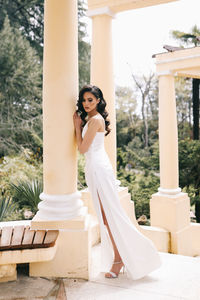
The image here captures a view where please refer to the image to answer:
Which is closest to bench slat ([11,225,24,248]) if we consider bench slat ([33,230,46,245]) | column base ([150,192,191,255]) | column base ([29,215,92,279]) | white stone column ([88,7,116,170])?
bench slat ([33,230,46,245])

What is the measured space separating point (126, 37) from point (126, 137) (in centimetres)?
1724

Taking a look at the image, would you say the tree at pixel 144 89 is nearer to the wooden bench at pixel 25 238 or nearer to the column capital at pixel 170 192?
the column capital at pixel 170 192

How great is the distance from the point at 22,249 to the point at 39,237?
38 centimetres

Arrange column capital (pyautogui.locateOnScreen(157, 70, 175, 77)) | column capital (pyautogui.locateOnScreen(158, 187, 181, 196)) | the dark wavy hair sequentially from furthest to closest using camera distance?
column capital (pyautogui.locateOnScreen(157, 70, 175, 77))
column capital (pyautogui.locateOnScreen(158, 187, 181, 196))
the dark wavy hair

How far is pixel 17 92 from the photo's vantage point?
86.2ft

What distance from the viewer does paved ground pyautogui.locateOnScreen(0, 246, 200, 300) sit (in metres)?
4.98

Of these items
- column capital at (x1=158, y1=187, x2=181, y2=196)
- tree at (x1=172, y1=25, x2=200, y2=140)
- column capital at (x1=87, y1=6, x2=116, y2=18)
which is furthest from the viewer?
tree at (x1=172, y1=25, x2=200, y2=140)

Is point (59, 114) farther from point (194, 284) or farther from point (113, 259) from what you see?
point (194, 284)

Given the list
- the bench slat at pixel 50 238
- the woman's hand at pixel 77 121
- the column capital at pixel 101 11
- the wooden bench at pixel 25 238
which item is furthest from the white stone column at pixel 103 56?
the wooden bench at pixel 25 238

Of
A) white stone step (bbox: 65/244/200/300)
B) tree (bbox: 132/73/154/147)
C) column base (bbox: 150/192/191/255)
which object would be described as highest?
tree (bbox: 132/73/154/147)

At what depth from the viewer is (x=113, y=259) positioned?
6.03 metres

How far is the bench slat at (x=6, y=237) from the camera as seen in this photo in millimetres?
5045

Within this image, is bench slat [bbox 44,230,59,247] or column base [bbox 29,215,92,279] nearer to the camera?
bench slat [bbox 44,230,59,247]

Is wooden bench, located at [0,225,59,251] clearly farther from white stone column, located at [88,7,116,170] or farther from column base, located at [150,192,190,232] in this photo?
column base, located at [150,192,190,232]
